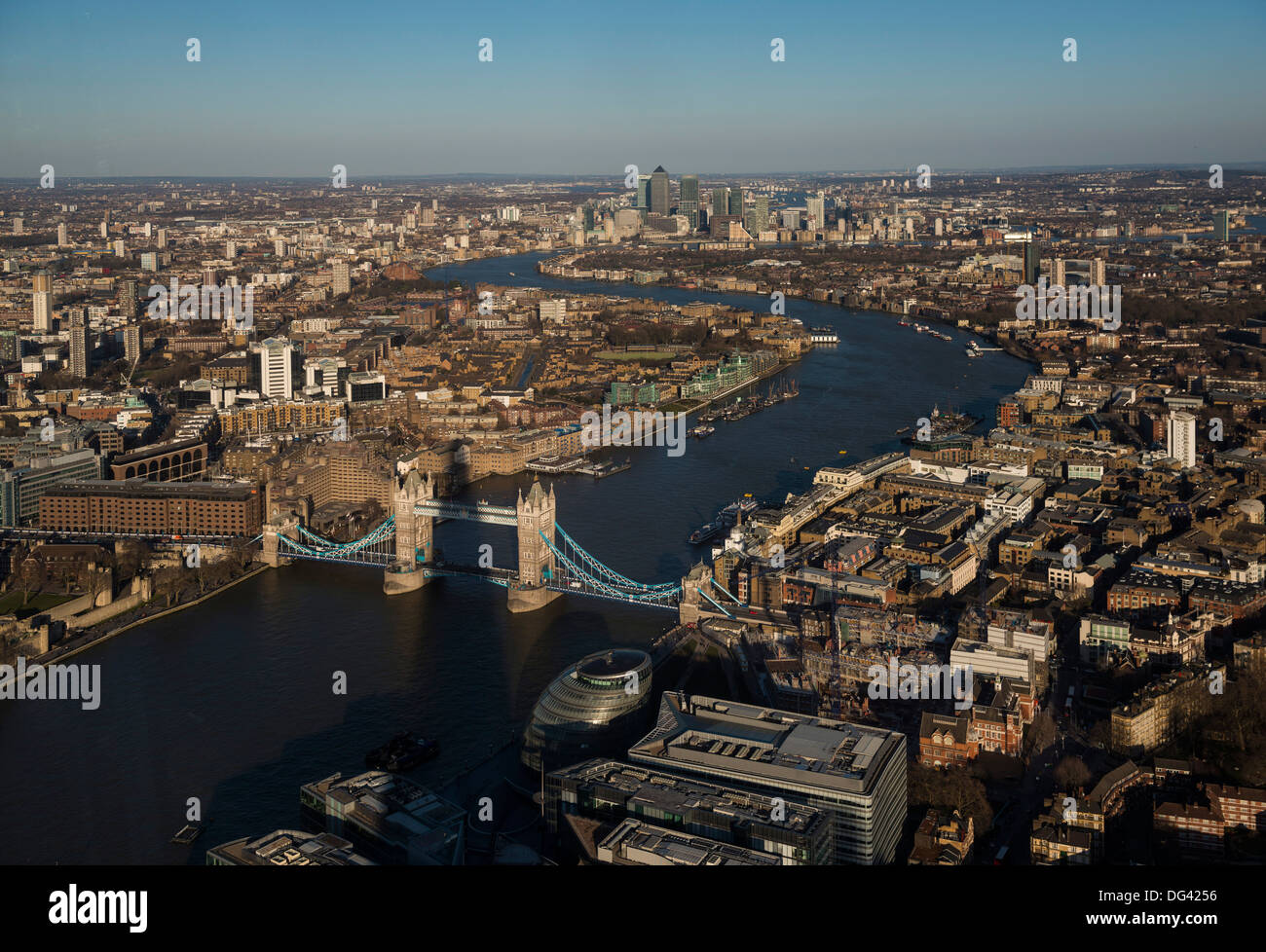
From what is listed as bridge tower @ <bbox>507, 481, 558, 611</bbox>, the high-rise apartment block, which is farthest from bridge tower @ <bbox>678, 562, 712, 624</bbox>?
the high-rise apartment block

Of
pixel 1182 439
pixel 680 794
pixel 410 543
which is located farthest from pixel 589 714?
pixel 1182 439

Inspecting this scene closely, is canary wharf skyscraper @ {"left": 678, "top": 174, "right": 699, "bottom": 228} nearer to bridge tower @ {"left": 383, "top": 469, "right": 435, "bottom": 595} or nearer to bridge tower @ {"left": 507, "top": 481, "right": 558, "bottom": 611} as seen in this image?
bridge tower @ {"left": 383, "top": 469, "right": 435, "bottom": 595}

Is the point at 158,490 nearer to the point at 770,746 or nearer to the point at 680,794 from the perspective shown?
the point at 770,746
